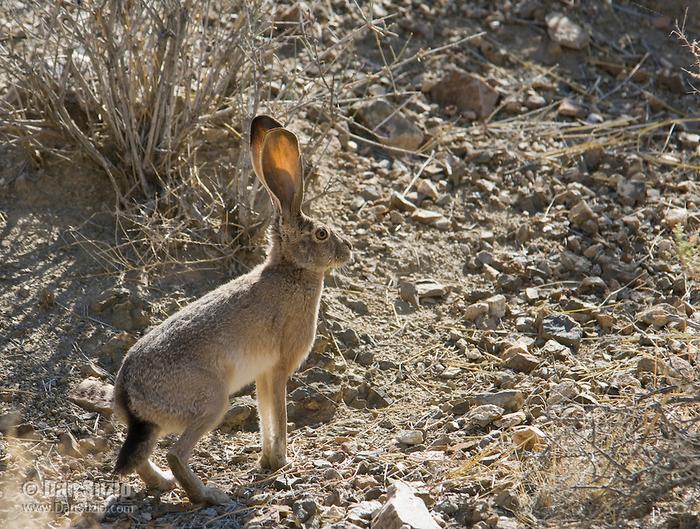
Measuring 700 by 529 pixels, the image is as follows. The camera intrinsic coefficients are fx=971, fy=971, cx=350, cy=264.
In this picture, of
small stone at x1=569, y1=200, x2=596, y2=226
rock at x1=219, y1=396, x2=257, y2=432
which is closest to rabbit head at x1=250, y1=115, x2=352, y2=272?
rock at x1=219, y1=396, x2=257, y2=432

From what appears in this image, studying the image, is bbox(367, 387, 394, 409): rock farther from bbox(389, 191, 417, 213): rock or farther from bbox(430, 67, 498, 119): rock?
bbox(430, 67, 498, 119): rock

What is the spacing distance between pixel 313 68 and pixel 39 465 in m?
4.24

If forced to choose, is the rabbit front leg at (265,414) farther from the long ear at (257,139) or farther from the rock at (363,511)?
the long ear at (257,139)

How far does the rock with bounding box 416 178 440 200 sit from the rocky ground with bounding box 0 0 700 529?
0.06 feet

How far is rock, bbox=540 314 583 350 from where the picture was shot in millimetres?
6285

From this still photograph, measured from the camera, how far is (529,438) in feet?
16.7

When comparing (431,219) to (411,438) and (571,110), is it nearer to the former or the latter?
(571,110)

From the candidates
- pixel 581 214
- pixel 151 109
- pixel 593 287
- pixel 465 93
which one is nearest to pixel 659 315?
A: pixel 593 287

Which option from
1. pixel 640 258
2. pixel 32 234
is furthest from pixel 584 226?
pixel 32 234

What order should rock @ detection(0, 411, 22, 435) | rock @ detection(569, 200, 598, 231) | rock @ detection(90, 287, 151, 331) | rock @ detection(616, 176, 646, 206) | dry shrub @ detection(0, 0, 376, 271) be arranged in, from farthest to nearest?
1. rock @ detection(616, 176, 646, 206)
2. rock @ detection(569, 200, 598, 231)
3. dry shrub @ detection(0, 0, 376, 271)
4. rock @ detection(90, 287, 151, 331)
5. rock @ detection(0, 411, 22, 435)

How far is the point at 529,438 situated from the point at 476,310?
5.47 ft

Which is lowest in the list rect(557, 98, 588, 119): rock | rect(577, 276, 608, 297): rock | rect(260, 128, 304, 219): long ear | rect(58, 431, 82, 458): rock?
rect(577, 276, 608, 297): rock

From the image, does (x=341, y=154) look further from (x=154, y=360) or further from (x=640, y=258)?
(x=154, y=360)

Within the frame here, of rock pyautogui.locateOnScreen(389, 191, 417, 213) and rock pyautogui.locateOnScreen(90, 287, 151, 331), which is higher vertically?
rock pyautogui.locateOnScreen(90, 287, 151, 331)
